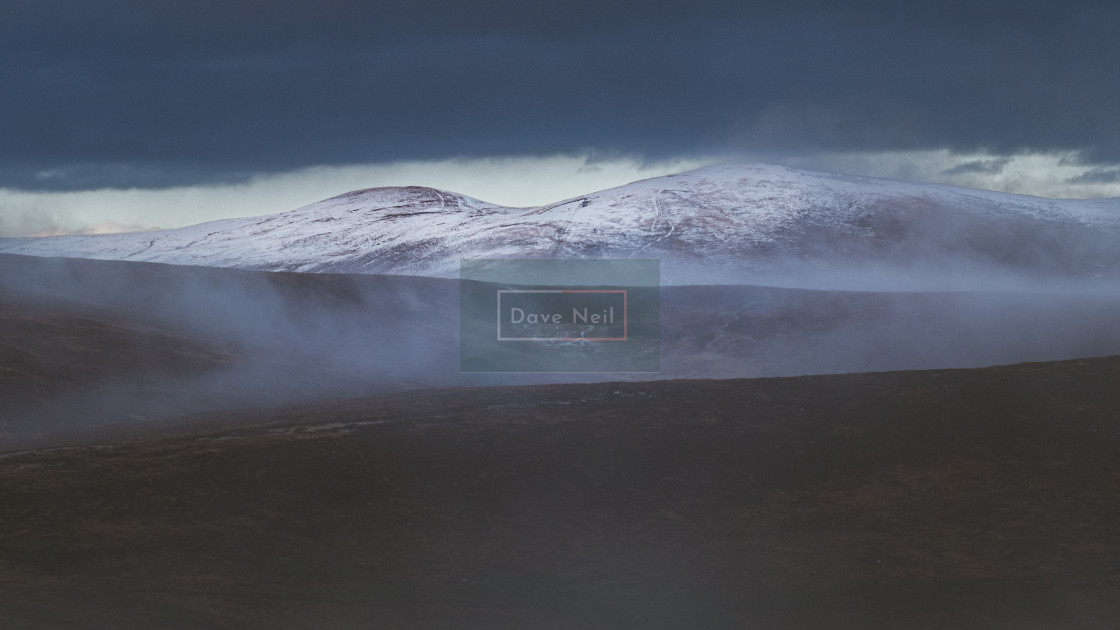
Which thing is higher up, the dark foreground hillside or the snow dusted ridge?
the snow dusted ridge

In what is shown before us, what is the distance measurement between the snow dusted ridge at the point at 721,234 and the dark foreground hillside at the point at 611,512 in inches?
3600

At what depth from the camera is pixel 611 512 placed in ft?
78.1

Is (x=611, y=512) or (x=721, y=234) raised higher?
(x=721, y=234)

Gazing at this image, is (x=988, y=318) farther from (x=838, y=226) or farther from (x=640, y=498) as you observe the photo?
(x=838, y=226)

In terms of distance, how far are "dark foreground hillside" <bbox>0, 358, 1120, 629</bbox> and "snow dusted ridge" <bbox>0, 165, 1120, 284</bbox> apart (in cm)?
9145

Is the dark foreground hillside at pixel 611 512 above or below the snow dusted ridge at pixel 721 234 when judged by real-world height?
below

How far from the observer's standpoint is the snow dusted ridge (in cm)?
12294

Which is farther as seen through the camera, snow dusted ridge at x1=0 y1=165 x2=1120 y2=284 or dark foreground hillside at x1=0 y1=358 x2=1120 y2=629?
snow dusted ridge at x1=0 y1=165 x2=1120 y2=284

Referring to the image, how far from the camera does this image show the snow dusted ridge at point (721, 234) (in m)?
123

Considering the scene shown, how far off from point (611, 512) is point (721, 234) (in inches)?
4338

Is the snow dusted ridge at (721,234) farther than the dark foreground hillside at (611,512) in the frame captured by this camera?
Yes

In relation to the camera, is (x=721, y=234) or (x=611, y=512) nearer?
(x=611, y=512)

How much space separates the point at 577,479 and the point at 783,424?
19.2ft

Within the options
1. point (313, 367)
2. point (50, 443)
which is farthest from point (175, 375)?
point (50, 443)
